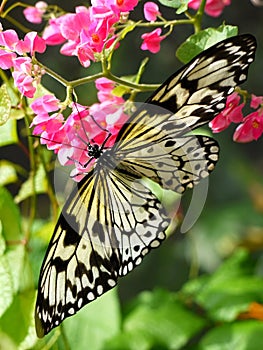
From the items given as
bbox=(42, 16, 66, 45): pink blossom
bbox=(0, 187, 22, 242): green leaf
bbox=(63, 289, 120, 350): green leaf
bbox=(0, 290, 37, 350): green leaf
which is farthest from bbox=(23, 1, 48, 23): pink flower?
bbox=(63, 289, 120, 350): green leaf

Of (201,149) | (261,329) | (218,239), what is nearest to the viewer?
(201,149)

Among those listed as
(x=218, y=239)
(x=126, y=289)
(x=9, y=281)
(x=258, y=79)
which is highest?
(x=9, y=281)

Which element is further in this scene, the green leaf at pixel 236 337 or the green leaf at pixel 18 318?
the green leaf at pixel 236 337

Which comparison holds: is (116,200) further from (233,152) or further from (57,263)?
(233,152)

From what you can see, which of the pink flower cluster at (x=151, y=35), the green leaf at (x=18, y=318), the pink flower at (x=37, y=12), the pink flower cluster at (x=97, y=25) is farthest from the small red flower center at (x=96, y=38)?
the green leaf at (x=18, y=318)

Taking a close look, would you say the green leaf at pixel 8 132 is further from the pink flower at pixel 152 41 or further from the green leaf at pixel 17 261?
the pink flower at pixel 152 41

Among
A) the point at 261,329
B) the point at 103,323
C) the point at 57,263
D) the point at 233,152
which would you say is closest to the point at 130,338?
the point at 103,323

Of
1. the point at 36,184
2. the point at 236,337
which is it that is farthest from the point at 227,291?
Answer: the point at 36,184
